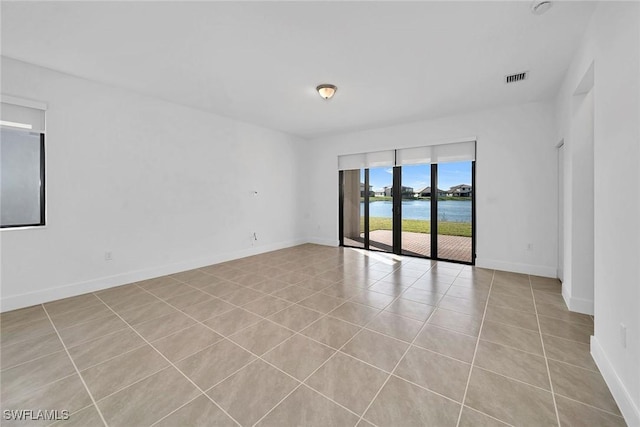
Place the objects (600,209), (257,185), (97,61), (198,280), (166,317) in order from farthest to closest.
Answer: (257,185) < (198,280) < (97,61) < (166,317) < (600,209)

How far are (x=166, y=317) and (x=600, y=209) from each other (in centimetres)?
407

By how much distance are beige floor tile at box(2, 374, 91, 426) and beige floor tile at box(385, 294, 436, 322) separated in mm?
2650

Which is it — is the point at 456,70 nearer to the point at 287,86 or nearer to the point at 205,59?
the point at 287,86

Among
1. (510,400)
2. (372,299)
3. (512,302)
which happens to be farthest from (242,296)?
(512,302)

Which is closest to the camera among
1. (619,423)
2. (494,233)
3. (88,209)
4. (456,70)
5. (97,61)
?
(619,423)

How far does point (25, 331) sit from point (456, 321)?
4301 mm

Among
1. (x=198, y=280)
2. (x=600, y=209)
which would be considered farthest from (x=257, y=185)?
(x=600, y=209)

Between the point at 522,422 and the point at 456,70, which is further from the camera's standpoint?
the point at 456,70

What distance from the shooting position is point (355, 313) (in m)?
2.86

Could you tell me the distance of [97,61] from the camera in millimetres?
2992

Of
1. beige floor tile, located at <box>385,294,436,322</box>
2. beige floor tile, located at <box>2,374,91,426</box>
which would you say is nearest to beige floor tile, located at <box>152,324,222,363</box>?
beige floor tile, located at <box>2,374,91,426</box>

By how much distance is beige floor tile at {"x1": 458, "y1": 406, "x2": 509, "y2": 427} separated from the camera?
144cm

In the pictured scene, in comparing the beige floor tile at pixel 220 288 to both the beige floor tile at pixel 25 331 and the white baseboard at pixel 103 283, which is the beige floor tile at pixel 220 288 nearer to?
the white baseboard at pixel 103 283

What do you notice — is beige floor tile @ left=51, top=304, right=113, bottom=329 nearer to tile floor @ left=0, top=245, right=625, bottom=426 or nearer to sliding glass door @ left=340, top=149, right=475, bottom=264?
tile floor @ left=0, top=245, right=625, bottom=426
